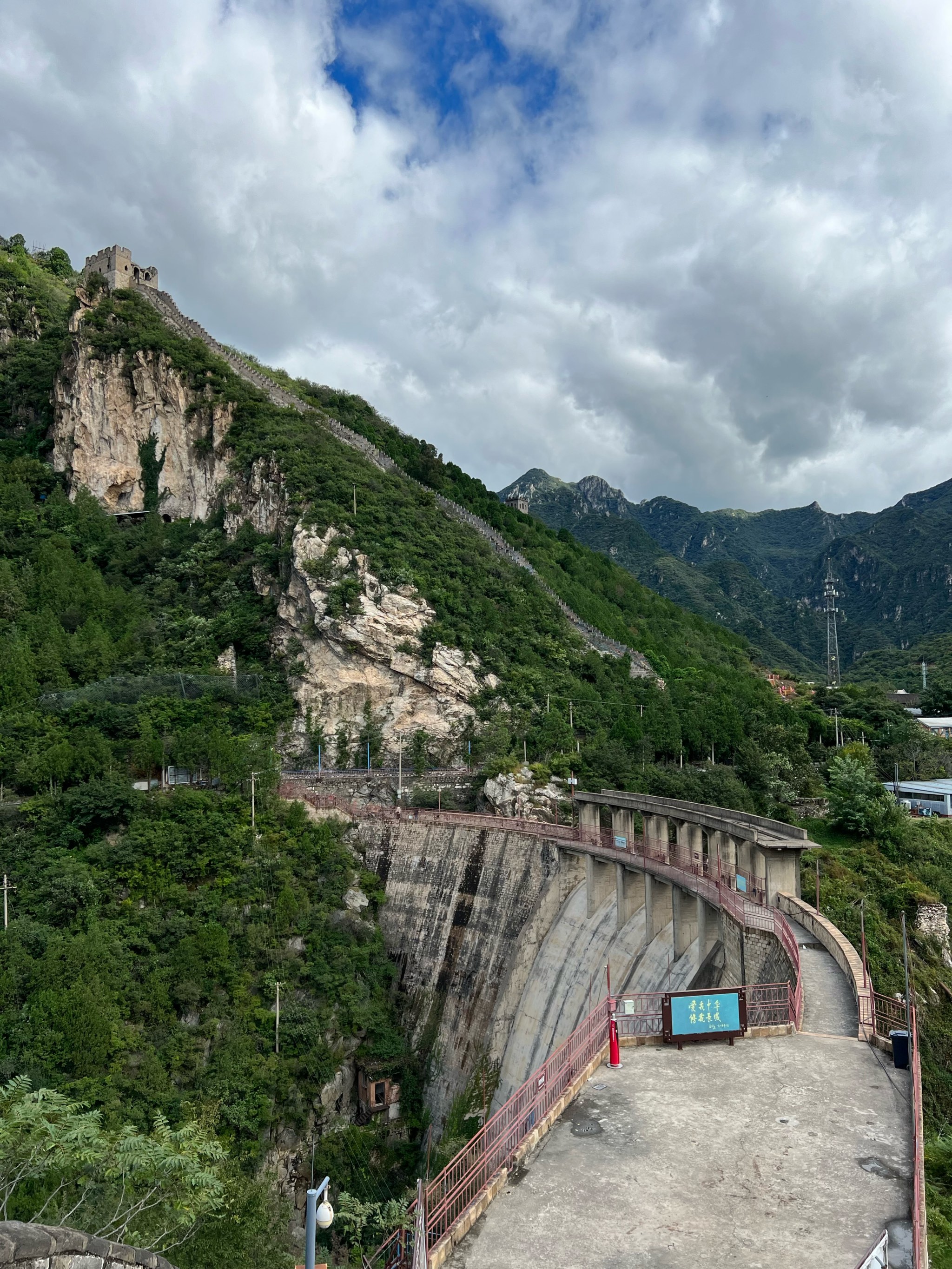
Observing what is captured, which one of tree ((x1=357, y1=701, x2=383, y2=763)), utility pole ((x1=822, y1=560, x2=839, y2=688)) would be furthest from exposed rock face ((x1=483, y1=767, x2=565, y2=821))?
utility pole ((x1=822, y1=560, x2=839, y2=688))

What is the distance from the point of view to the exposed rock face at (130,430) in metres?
65.8

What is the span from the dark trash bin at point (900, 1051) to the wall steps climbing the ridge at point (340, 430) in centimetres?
5624

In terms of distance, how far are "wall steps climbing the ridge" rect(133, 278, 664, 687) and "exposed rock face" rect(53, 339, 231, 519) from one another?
628cm

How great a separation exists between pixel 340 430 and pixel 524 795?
41.6m

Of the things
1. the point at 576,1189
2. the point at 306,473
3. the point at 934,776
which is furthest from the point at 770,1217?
the point at 934,776

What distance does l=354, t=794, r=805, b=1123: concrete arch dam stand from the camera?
23.0m

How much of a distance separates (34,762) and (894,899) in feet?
132

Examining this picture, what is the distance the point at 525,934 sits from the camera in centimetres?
3231

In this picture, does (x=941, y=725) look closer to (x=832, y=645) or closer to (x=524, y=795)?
(x=524, y=795)

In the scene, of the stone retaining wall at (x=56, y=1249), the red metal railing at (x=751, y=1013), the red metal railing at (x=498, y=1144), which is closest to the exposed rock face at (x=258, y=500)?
the red metal railing at (x=751, y=1013)

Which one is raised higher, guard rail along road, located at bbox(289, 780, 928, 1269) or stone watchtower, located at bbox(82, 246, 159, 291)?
stone watchtower, located at bbox(82, 246, 159, 291)

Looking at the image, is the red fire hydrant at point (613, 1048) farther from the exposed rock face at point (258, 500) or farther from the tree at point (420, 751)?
the exposed rock face at point (258, 500)

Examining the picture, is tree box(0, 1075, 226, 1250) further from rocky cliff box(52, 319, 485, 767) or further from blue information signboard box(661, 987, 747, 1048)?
rocky cliff box(52, 319, 485, 767)

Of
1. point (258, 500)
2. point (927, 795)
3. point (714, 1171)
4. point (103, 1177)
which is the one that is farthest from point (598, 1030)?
point (258, 500)
